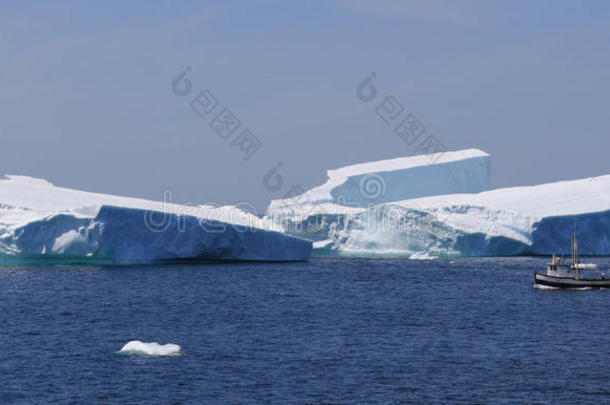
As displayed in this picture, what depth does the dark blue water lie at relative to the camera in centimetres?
1989

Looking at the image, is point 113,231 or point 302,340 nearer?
point 302,340

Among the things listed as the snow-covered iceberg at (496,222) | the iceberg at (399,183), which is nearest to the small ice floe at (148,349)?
the snow-covered iceberg at (496,222)

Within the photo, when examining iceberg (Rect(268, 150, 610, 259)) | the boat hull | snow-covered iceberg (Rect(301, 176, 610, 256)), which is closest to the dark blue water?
the boat hull

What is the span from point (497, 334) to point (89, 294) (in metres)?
18.6

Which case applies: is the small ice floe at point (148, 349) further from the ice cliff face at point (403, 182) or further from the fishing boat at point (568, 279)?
the ice cliff face at point (403, 182)

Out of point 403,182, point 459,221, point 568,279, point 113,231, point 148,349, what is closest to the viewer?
point 148,349

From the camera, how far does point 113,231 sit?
46.8 meters

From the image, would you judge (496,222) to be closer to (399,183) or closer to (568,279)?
(399,183)

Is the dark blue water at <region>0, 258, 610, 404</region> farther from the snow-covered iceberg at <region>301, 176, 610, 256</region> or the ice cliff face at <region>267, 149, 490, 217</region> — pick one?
the ice cliff face at <region>267, 149, 490, 217</region>

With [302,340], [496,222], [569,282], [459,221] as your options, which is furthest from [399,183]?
[302,340]

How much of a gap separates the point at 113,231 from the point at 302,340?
2271 centimetres

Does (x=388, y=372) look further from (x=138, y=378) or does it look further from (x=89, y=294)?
(x=89, y=294)

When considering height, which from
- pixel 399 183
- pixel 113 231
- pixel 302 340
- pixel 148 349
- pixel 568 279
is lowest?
pixel 148 349

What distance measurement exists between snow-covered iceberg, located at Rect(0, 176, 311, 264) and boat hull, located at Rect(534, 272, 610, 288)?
692 inches
